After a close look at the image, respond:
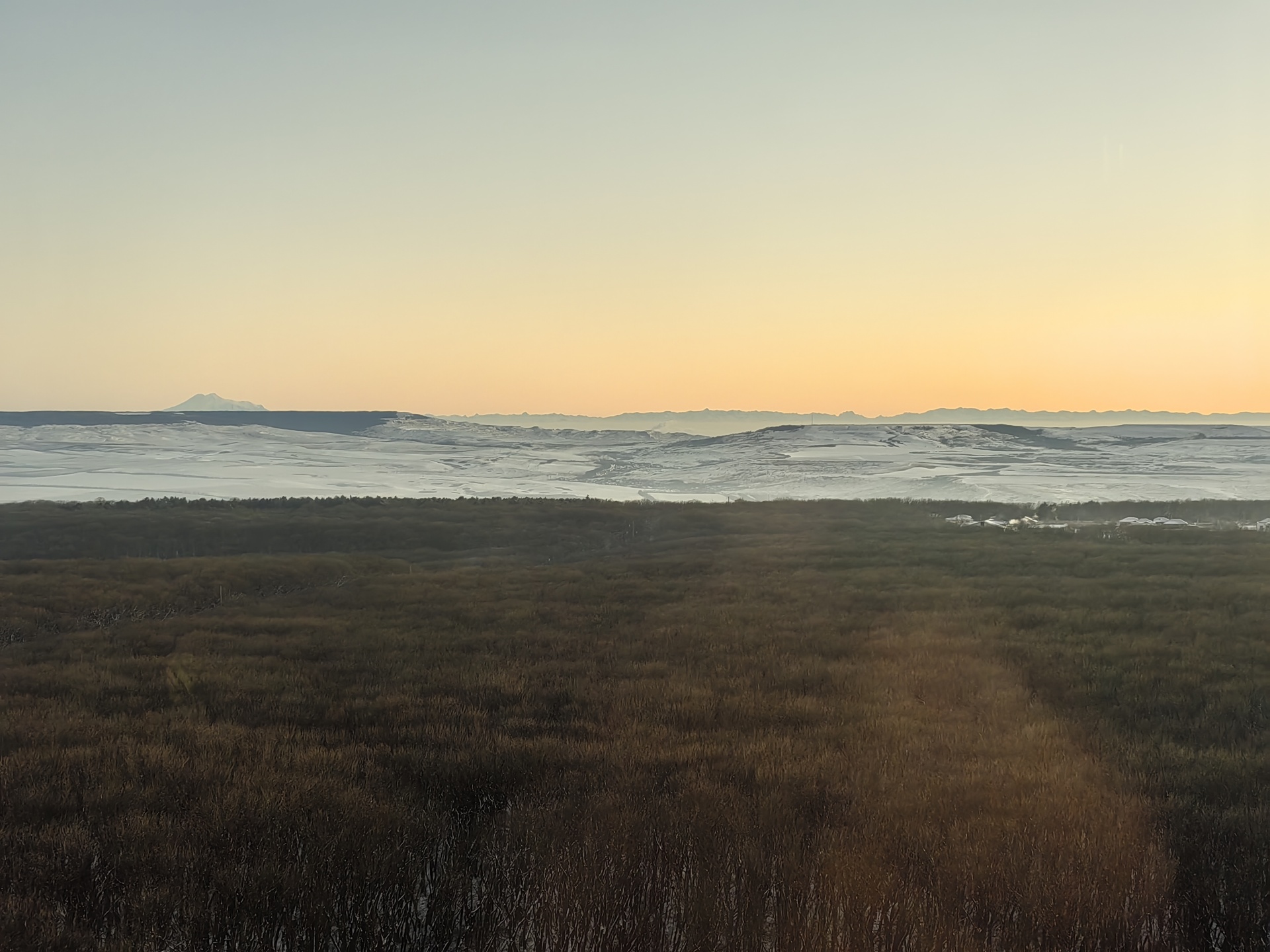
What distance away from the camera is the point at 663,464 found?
4628 inches

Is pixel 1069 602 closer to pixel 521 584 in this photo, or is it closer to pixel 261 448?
pixel 521 584

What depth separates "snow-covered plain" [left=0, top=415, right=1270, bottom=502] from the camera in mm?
65438

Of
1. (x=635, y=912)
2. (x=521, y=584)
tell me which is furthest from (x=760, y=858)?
(x=521, y=584)

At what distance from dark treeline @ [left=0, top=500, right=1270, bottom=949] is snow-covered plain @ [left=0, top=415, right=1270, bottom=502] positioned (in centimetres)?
4897

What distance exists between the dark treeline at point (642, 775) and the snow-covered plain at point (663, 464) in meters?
49.0

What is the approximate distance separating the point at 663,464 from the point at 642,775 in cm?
11144

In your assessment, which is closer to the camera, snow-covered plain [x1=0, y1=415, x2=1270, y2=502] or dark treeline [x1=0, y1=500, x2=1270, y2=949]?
dark treeline [x1=0, y1=500, x2=1270, y2=949]

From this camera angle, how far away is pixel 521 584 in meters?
19.4

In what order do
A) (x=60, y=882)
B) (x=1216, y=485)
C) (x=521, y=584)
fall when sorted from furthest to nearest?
(x=1216, y=485)
(x=521, y=584)
(x=60, y=882)

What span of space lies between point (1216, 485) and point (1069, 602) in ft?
203

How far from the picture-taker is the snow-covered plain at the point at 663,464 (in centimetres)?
6544

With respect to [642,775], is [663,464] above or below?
above

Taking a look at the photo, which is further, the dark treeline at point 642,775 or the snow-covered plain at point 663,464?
the snow-covered plain at point 663,464

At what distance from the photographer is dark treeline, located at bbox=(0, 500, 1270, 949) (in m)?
4.38
